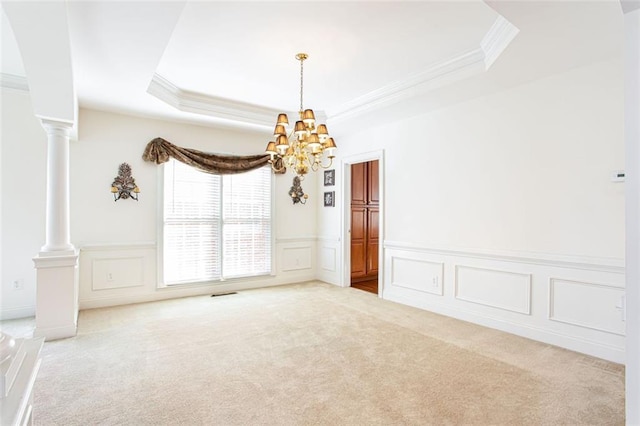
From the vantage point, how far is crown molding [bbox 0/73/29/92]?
3.90 m

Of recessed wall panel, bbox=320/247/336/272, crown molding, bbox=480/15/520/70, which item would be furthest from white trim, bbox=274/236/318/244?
crown molding, bbox=480/15/520/70

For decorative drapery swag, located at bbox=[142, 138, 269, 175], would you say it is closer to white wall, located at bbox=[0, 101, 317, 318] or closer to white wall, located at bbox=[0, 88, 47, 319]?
white wall, located at bbox=[0, 101, 317, 318]

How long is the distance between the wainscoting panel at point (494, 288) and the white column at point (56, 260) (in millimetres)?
4386

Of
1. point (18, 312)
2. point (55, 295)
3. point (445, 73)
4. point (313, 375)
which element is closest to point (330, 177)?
point (445, 73)

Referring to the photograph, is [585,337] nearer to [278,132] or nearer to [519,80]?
[519,80]

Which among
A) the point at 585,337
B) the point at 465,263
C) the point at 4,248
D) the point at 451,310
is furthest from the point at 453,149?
the point at 4,248

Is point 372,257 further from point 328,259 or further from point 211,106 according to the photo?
point 211,106

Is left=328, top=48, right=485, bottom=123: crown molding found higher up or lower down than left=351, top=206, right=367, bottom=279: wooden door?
higher up

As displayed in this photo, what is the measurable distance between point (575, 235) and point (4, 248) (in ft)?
20.5

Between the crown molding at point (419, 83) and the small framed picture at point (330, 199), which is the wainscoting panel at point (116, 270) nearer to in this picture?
the small framed picture at point (330, 199)

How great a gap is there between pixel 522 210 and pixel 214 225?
427 cm

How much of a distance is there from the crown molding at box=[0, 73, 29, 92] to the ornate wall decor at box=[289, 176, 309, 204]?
3.84 meters

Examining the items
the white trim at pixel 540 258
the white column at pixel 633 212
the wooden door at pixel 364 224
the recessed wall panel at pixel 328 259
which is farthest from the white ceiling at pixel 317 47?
the recessed wall panel at pixel 328 259

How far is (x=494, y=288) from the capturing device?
12.6ft
